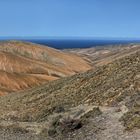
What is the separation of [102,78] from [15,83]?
48.3 meters

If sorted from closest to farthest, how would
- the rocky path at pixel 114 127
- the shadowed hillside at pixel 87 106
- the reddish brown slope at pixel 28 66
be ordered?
the rocky path at pixel 114 127 → the shadowed hillside at pixel 87 106 → the reddish brown slope at pixel 28 66

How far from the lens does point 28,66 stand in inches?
3912

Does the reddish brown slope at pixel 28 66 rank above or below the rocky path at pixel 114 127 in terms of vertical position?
below

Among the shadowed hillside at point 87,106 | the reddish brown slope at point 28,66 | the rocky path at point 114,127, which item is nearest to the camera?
the rocky path at point 114,127

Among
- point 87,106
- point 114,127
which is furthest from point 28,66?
point 114,127

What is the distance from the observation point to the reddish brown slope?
78.8 meters

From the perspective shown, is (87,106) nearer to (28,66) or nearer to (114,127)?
(114,127)

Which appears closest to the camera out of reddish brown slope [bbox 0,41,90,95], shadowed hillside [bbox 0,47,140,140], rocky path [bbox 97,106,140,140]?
rocky path [bbox 97,106,140,140]

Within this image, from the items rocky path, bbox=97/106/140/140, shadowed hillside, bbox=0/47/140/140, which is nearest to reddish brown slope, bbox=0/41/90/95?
shadowed hillside, bbox=0/47/140/140

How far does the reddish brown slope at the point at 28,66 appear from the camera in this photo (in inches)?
3103

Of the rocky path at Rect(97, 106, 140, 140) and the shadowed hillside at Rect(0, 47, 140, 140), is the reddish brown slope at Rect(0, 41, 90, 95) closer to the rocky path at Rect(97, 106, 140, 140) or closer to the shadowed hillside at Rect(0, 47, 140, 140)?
the shadowed hillside at Rect(0, 47, 140, 140)

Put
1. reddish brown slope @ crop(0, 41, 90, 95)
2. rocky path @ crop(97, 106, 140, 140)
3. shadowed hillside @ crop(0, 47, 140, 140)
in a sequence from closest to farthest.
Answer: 1. rocky path @ crop(97, 106, 140, 140)
2. shadowed hillside @ crop(0, 47, 140, 140)
3. reddish brown slope @ crop(0, 41, 90, 95)

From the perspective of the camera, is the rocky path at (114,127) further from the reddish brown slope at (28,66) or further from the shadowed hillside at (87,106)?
the reddish brown slope at (28,66)

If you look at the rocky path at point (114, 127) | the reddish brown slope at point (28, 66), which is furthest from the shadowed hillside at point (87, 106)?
the reddish brown slope at point (28, 66)
